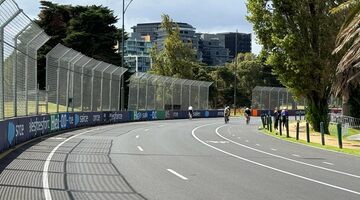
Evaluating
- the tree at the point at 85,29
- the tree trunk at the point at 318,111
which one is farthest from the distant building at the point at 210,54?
the tree trunk at the point at 318,111

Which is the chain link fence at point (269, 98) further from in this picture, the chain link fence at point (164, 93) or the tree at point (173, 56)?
the chain link fence at point (164, 93)

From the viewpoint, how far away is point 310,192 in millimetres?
11758

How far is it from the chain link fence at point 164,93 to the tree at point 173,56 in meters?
5.92

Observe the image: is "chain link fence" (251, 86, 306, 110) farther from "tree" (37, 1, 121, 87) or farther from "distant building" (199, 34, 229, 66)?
"distant building" (199, 34, 229, 66)

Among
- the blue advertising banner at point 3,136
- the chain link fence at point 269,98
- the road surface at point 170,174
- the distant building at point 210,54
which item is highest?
the distant building at point 210,54

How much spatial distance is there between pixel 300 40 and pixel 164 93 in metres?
29.0

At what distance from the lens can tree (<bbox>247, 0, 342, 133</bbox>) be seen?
126 ft

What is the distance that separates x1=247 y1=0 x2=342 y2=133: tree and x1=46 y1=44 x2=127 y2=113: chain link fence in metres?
12.4

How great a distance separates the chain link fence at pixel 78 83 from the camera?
110 ft

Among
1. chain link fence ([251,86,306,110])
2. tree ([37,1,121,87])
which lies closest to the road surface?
tree ([37,1,121,87])

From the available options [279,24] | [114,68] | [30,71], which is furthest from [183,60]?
[30,71]

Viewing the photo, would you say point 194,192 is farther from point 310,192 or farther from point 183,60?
point 183,60

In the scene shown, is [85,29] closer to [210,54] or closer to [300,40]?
[300,40]

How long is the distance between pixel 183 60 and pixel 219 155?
200 ft
